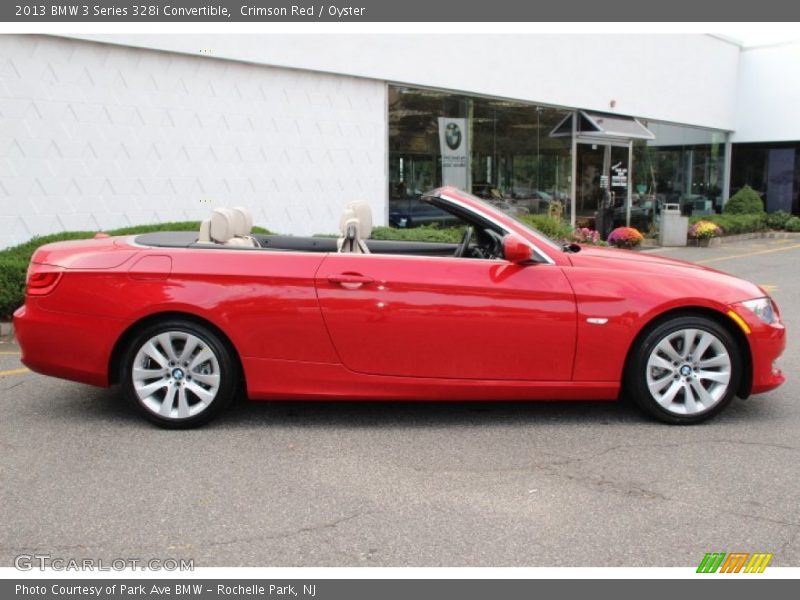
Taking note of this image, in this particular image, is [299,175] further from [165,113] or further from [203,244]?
[203,244]

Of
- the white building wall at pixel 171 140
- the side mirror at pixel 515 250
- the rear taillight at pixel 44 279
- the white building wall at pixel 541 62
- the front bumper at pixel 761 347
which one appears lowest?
the front bumper at pixel 761 347

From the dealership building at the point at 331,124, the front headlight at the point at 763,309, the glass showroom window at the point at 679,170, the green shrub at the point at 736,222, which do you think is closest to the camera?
the front headlight at the point at 763,309

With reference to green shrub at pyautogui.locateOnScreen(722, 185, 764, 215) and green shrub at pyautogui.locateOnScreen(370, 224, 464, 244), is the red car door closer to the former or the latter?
green shrub at pyautogui.locateOnScreen(370, 224, 464, 244)

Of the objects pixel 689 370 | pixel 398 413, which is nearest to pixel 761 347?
pixel 689 370

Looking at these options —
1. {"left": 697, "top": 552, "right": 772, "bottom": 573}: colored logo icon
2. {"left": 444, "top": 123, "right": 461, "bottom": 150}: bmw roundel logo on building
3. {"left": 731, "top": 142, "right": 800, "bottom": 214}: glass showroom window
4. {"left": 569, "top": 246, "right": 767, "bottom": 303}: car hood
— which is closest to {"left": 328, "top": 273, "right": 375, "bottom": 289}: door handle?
{"left": 569, "top": 246, "right": 767, "bottom": 303}: car hood

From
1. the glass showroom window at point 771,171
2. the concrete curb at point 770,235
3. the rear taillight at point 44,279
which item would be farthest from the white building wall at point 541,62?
Result: the rear taillight at point 44,279

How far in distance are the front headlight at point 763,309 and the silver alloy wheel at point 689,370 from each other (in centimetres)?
33

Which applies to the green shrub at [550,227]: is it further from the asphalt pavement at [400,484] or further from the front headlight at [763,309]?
the front headlight at [763,309]

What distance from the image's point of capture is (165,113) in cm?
1052

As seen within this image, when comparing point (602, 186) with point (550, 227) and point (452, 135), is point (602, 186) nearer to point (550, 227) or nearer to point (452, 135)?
point (550, 227)

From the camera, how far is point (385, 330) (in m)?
4.78

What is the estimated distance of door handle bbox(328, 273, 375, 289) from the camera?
4.79 metres

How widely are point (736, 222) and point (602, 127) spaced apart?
19.9ft

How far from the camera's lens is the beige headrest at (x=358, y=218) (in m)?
5.33
